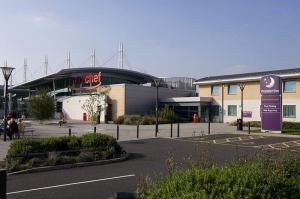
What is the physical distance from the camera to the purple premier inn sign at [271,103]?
105 feet

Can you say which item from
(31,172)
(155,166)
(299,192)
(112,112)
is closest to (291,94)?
(112,112)

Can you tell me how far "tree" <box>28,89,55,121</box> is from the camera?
48750mm

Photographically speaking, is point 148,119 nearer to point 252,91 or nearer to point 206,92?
point 206,92

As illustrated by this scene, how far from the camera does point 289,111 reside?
43.4 m

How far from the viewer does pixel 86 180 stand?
11.8 m

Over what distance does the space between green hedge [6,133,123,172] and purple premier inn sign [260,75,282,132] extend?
1867 cm

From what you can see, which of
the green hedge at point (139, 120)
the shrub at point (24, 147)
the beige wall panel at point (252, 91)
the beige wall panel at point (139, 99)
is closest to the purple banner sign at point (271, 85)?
the beige wall panel at point (252, 91)

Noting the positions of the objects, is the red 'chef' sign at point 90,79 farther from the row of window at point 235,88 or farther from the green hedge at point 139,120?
the row of window at point 235,88

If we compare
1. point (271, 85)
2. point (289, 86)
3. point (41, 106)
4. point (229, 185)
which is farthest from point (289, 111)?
point (229, 185)

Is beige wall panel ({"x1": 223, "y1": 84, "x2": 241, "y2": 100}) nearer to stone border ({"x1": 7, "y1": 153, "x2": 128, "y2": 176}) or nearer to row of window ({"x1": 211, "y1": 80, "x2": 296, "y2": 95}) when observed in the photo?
row of window ({"x1": 211, "y1": 80, "x2": 296, "y2": 95})

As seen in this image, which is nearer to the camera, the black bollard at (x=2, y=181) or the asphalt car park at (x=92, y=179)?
the black bollard at (x=2, y=181)

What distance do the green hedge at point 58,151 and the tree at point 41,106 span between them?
1314 inches

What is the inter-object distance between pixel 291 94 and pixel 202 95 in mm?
14588

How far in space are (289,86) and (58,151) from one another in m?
33.9
